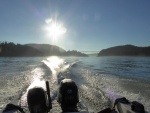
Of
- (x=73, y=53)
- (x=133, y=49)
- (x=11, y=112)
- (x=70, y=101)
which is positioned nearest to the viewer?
(x=11, y=112)

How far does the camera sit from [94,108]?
10.3m

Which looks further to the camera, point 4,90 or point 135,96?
point 4,90

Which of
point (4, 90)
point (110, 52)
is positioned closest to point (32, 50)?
point (110, 52)

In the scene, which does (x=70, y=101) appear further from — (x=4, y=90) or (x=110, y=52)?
(x=110, y=52)

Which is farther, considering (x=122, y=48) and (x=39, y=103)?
(x=122, y=48)

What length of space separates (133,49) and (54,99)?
152435 mm

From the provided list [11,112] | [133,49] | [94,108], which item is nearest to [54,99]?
[94,108]

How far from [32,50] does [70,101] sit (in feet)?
535

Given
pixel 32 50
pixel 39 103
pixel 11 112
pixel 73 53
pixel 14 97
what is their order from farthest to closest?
pixel 73 53 → pixel 32 50 → pixel 14 97 → pixel 11 112 → pixel 39 103

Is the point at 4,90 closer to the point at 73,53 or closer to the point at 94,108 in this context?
the point at 94,108

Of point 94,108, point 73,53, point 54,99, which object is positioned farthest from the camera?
point 73,53

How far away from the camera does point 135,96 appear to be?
1306cm

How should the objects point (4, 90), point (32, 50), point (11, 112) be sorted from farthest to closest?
point (32, 50)
point (4, 90)
point (11, 112)

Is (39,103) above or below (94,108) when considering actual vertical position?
above
